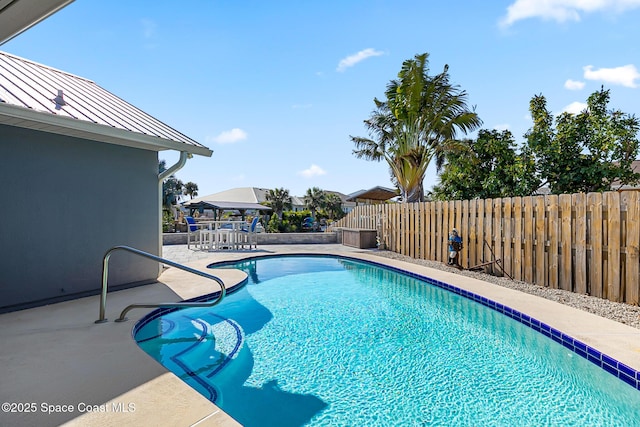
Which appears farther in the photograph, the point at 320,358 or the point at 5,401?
the point at 320,358

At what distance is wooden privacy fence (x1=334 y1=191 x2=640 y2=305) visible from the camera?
499cm

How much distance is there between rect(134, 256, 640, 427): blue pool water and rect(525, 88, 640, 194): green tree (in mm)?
7554

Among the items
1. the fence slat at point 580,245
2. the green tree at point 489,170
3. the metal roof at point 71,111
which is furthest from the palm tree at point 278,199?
the fence slat at point 580,245

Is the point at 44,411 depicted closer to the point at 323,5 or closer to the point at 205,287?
the point at 205,287

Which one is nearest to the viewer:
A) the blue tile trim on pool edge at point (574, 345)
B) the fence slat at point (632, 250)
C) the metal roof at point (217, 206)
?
the blue tile trim on pool edge at point (574, 345)

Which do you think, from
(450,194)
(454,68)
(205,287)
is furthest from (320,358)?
(454,68)

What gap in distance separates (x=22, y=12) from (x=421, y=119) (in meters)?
14.4

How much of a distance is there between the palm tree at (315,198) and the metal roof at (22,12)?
3126cm

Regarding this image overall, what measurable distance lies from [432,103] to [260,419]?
14.7 m

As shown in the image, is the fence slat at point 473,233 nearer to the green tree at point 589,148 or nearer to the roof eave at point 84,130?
the green tree at point 589,148

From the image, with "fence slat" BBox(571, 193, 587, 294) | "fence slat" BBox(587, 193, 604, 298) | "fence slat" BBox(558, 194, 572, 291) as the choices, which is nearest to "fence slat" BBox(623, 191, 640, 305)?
"fence slat" BBox(587, 193, 604, 298)

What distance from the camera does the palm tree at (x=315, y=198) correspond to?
110 feet

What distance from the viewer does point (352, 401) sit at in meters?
2.93

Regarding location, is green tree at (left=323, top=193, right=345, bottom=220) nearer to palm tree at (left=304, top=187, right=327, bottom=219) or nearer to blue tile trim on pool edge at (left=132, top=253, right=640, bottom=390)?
palm tree at (left=304, top=187, right=327, bottom=219)
